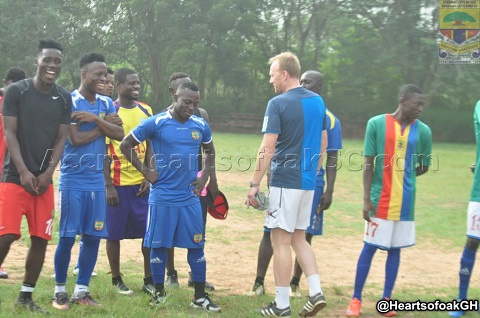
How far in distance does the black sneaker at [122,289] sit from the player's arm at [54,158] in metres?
1.61

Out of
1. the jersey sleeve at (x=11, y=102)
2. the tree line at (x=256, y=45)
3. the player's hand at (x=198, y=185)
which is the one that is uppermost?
the tree line at (x=256, y=45)

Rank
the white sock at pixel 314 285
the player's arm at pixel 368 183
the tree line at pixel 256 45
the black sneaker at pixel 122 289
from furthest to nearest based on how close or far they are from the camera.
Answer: the tree line at pixel 256 45 → the black sneaker at pixel 122 289 → the player's arm at pixel 368 183 → the white sock at pixel 314 285

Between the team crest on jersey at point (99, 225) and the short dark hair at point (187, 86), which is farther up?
the short dark hair at point (187, 86)

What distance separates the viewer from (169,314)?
570 centimetres

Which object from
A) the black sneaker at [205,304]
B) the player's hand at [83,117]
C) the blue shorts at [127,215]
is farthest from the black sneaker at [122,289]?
the player's hand at [83,117]

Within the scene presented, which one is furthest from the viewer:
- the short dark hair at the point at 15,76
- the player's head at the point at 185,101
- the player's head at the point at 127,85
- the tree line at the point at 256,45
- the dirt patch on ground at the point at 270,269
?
the tree line at the point at 256,45

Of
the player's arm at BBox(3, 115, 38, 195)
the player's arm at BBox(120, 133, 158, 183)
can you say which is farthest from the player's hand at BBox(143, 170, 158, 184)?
the player's arm at BBox(3, 115, 38, 195)

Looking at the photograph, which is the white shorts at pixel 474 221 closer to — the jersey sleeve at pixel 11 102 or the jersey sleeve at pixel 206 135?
the jersey sleeve at pixel 206 135

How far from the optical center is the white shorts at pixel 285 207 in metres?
5.88

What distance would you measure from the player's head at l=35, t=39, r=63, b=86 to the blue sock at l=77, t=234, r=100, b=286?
4.87ft

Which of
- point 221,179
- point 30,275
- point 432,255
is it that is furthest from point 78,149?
point 221,179

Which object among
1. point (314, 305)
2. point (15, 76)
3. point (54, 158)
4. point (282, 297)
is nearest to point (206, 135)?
point (54, 158)

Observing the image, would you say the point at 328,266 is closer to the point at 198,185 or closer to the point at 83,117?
the point at 198,185

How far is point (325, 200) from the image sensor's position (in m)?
6.96
